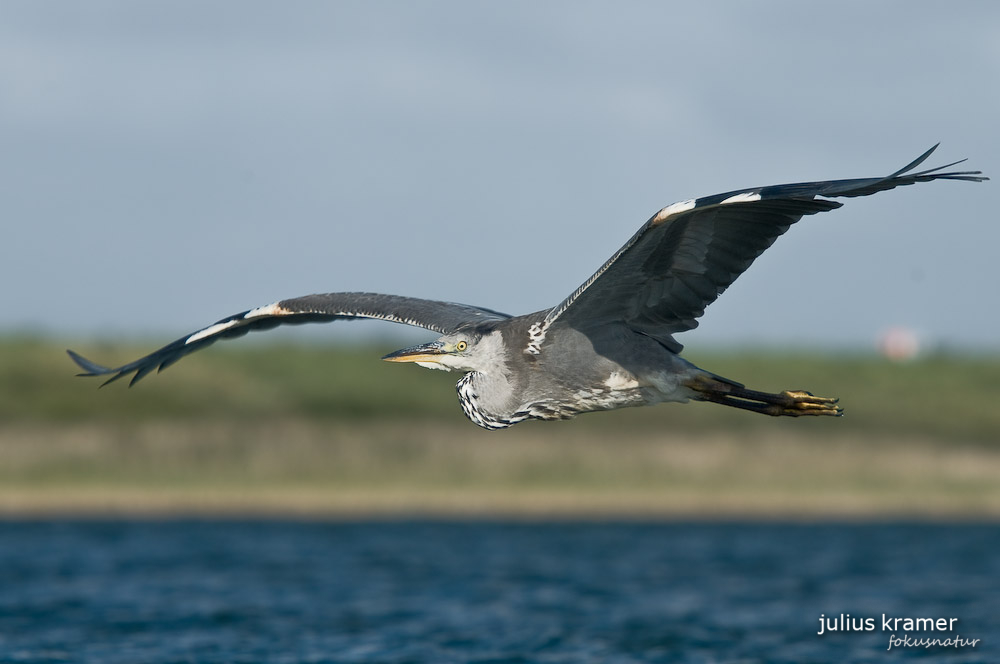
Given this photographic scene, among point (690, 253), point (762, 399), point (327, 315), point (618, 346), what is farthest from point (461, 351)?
point (327, 315)

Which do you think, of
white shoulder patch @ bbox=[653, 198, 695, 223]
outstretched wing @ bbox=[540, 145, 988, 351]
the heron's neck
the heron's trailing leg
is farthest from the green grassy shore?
white shoulder patch @ bbox=[653, 198, 695, 223]

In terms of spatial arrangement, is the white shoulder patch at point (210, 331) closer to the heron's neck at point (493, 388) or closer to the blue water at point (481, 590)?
the heron's neck at point (493, 388)

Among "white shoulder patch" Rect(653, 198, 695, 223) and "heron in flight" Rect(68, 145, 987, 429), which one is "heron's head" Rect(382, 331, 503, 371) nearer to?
"heron in flight" Rect(68, 145, 987, 429)

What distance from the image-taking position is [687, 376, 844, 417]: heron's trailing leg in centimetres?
1137

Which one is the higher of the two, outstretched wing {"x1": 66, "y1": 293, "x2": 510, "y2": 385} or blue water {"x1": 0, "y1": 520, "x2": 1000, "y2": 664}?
outstretched wing {"x1": 66, "y1": 293, "x2": 510, "y2": 385}

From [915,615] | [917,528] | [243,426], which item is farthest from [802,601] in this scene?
[243,426]

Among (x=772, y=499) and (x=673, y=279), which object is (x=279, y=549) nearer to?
(x=772, y=499)

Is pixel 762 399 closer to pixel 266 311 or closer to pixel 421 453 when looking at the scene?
pixel 266 311

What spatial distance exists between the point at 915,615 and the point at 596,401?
31.1 feet

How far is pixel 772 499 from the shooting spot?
32469 mm

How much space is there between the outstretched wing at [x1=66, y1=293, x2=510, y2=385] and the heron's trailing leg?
2205 millimetres

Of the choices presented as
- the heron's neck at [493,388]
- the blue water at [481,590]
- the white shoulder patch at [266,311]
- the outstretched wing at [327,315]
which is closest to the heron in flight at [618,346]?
the heron's neck at [493,388]

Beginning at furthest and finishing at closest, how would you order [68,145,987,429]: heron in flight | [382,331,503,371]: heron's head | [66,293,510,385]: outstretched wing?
[66,293,510,385]: outstretched wing < [382,331,503,371]: heron's head < [68,145,987,429]: heron in flight

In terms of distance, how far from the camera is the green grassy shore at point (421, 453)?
3188cm
